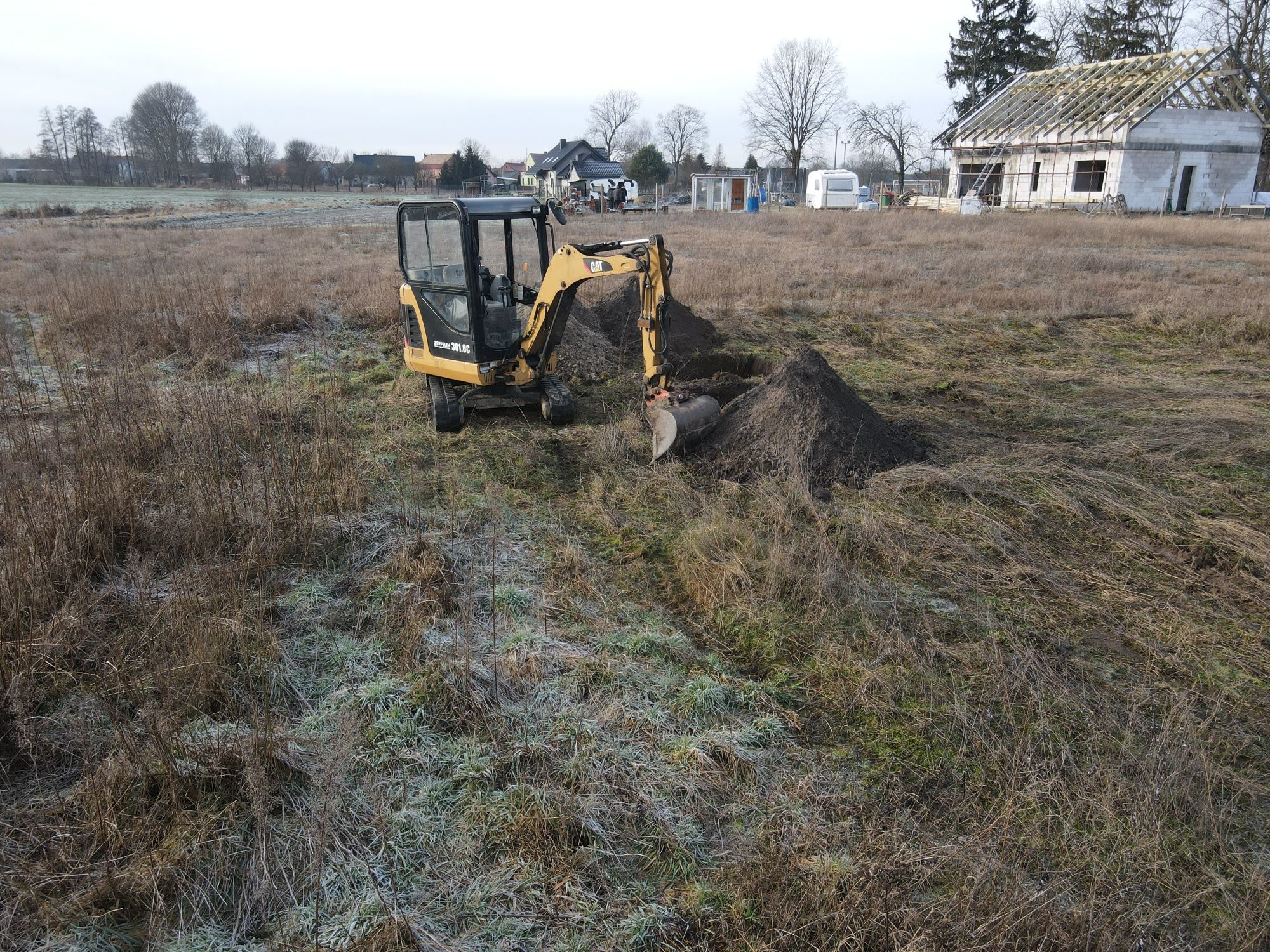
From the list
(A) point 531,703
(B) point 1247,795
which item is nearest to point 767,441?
(A) point 531,703

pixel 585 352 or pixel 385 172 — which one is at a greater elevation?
pixel 385 172

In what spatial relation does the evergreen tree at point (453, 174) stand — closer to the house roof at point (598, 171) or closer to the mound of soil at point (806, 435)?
the house roof at point (598, 171)

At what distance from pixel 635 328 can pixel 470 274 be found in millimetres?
4622

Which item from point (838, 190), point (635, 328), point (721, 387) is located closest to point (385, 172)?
point (838, 190)

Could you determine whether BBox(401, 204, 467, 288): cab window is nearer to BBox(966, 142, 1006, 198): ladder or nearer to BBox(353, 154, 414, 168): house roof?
BBox(966, 142, 1006, 198): ladder

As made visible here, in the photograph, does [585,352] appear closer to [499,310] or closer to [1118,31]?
[499,310]

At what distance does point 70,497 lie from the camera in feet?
16.5

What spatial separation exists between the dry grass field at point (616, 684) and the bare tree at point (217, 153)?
94036 millimetres

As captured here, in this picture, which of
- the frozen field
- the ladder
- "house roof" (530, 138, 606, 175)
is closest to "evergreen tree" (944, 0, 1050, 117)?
the ladder

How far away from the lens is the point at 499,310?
26.5 ft

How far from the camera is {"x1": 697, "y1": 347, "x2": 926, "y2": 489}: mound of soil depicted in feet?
21.7

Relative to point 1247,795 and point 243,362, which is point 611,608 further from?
point 243,362

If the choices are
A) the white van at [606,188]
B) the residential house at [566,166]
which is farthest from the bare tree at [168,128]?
the white van at [606,188]

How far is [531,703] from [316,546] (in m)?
2.29
